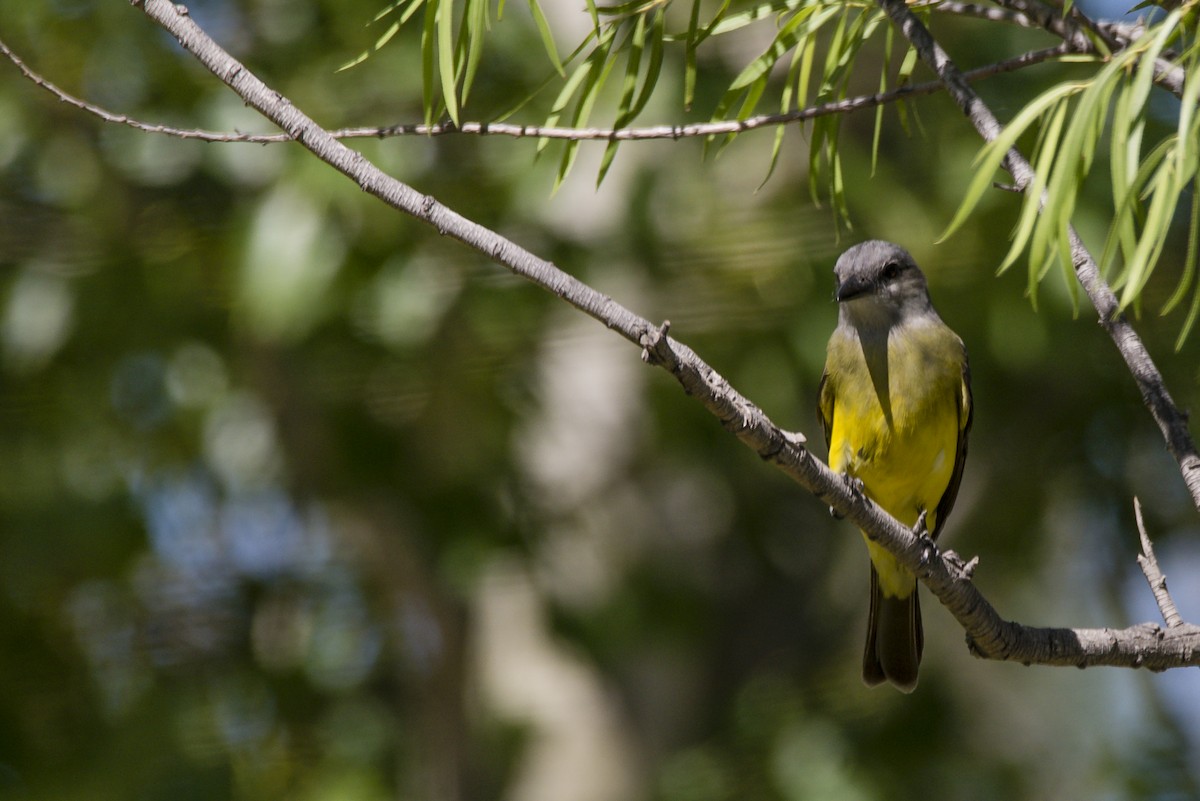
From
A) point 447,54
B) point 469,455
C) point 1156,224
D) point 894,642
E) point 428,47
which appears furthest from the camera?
point 469,455

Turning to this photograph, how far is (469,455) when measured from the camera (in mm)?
6391

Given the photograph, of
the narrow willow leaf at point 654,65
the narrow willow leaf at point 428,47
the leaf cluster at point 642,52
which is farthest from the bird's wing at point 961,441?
the narrow willow leaf at point 428,47

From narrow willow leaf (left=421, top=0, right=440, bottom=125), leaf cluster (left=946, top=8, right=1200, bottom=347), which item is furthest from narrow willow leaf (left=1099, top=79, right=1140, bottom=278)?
narrow willow leaf (left=421, top=0, right=440, bottom=125)

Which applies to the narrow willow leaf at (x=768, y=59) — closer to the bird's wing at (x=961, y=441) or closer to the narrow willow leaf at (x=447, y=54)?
the narrow willow leaf at (x=447, y=54)

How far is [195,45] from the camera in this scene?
2.18 metres

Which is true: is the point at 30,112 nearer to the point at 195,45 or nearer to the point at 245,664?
the point at 245,664

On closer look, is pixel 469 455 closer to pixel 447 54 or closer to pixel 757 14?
pixel 757 14

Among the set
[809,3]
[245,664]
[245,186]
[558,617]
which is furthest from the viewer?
[245,664]

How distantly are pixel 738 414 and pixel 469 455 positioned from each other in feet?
14.5

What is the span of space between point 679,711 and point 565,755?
2.17 ft

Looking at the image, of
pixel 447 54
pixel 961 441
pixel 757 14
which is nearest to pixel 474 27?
pixel 447 54

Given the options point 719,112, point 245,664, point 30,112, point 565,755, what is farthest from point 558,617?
point 719,112

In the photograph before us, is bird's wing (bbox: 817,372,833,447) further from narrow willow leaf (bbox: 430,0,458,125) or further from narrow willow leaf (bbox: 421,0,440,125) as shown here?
narrow willow leaf (bbox: 430,0,458,125)

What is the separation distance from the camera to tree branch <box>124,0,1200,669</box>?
200 centimetres
